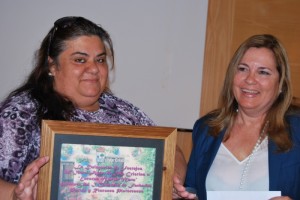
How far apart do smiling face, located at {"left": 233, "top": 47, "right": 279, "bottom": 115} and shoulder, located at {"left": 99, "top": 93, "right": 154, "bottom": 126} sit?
492 millimetres

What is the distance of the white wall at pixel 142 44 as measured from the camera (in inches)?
102

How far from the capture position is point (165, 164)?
1446mm

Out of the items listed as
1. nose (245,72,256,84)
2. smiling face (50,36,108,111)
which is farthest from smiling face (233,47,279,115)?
smiling face (50,36,108,111)

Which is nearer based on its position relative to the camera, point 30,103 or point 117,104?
point 30,103

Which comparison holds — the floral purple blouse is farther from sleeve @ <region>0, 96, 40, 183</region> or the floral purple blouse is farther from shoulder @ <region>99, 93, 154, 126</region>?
shoulder @ <region>99, 93, 154, 126</region>

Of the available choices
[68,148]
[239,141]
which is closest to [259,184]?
[239,141]

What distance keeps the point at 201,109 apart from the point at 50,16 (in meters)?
1.27

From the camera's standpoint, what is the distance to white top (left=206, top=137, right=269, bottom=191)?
6.07 feet

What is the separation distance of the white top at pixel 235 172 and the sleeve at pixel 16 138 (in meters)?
0.87

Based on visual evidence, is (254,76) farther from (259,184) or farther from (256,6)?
(256,6)

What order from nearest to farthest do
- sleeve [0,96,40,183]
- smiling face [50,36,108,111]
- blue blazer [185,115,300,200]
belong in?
sleeve [0,96,40,183]
smiling face [50,36,108,111]
blue blazer [185,115,300,200]

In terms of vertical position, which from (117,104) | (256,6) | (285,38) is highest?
(256,6)

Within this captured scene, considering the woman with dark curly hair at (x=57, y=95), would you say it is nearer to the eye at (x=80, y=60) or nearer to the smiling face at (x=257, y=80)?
the eye at (x=80, y=60)

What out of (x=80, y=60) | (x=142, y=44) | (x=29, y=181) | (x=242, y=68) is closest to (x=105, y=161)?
(x=29, y=181)
